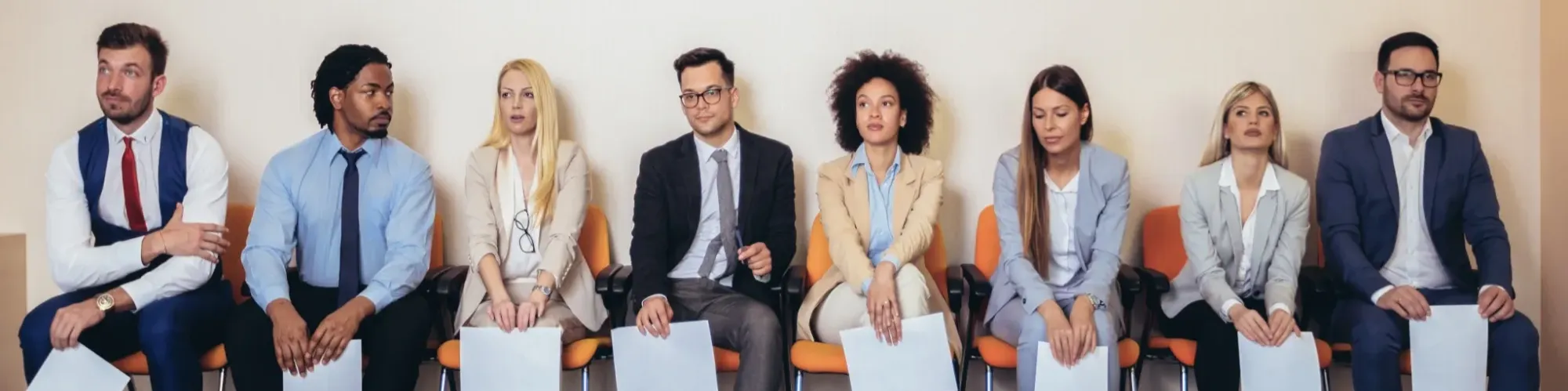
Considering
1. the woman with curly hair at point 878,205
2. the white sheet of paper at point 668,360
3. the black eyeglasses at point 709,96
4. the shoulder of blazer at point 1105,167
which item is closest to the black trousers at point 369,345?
the white sheet of paper at point 668,360

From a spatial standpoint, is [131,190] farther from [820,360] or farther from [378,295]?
[820,360]

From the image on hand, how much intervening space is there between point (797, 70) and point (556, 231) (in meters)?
1.08

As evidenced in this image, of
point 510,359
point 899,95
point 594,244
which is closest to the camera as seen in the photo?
point 510,359

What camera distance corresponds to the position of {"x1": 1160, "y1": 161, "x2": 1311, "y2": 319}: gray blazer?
3.24 meters

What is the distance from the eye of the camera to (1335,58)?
3.79 metres

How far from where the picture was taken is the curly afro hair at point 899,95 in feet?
11.8

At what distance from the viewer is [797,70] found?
3.88m

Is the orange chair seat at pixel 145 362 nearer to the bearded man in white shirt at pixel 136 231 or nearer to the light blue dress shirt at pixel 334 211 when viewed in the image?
the bearded man in white shirt at pixel 136 231

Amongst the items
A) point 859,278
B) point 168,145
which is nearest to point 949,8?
point 859,278

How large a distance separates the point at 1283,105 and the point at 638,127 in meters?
2.31

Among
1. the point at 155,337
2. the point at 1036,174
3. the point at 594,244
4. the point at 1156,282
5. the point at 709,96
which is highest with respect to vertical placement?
the point at 709,96

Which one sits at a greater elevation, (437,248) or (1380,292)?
(437,248)

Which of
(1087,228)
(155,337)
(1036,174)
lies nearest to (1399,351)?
(1087,228)

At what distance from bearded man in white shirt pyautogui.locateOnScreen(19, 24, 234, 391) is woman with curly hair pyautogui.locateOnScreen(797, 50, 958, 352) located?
1.83 metres
